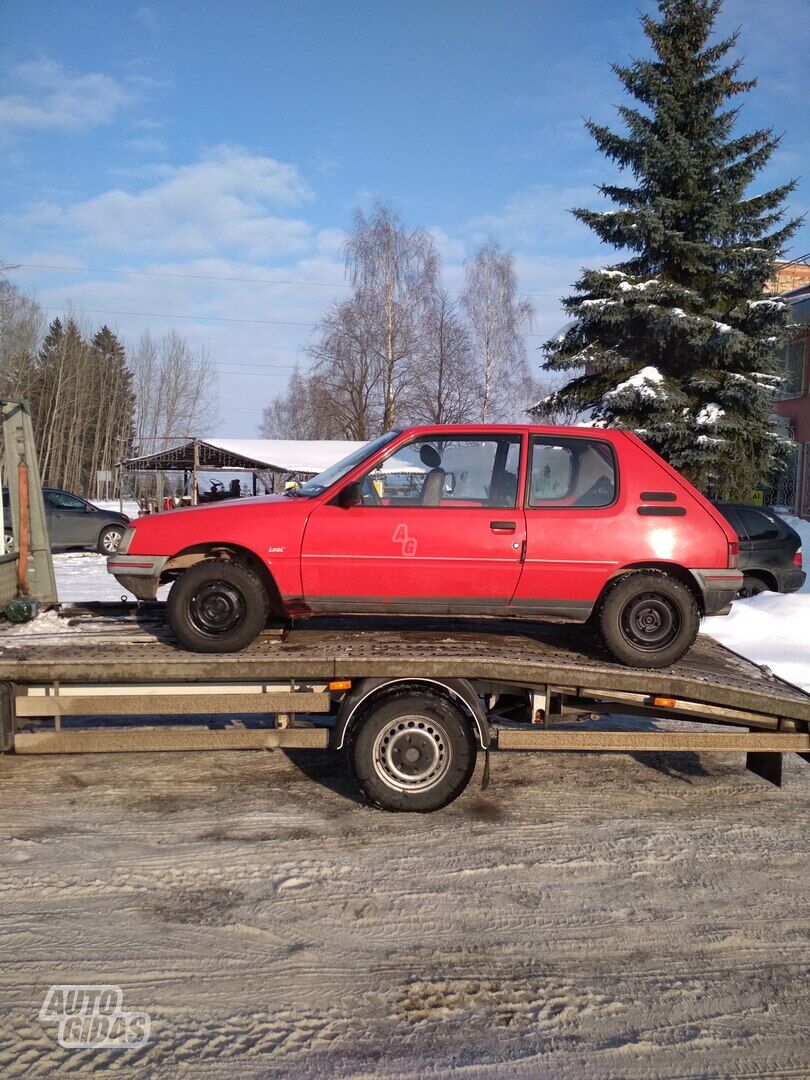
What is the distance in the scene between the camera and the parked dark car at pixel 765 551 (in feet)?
38.8

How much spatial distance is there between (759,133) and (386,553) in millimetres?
17601

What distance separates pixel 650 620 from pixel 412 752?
1.71 m

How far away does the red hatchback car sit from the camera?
5.07 metres

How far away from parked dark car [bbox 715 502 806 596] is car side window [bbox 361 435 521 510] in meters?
7.61

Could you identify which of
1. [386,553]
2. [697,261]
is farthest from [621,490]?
[697,261]

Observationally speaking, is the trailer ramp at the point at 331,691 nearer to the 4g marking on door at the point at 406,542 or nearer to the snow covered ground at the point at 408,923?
the snow covered ground at the point at 408,923

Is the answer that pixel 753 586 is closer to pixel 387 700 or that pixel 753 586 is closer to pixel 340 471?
pixel 340 471

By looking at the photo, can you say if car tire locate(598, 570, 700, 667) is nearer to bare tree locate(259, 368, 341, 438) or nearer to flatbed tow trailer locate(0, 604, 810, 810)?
flatbed tow trailer locate(0, 604, 810, 810)

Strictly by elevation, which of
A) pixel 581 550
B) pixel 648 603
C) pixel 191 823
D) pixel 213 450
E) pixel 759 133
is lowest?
pixel 191 823

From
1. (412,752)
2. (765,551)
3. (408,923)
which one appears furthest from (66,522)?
(408,923)

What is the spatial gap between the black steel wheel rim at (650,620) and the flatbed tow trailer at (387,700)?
0.21 metres

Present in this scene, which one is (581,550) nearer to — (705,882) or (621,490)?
(621,490)

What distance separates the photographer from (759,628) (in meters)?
10.1

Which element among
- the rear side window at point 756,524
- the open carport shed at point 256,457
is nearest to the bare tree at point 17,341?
the open carport shed at point 256,457
